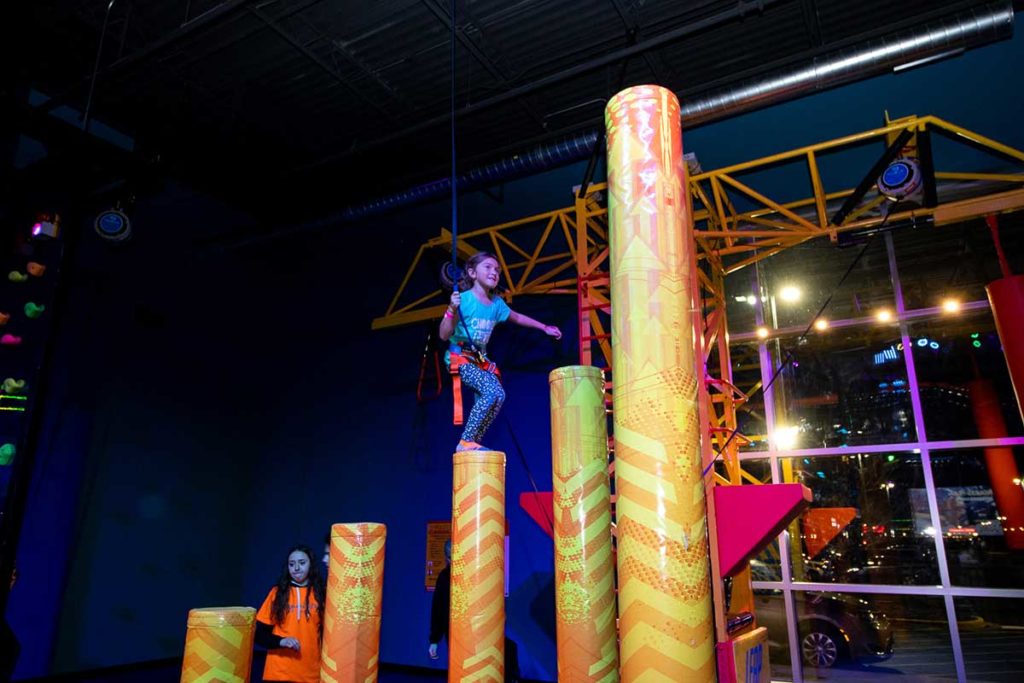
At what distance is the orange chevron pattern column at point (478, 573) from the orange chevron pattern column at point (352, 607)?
1.01ft

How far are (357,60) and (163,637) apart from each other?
24.2 ft

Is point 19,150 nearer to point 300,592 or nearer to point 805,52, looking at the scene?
point 300,592

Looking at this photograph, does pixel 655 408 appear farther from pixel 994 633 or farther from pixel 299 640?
pixel 994 633

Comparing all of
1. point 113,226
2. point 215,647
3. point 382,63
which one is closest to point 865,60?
point 382,63

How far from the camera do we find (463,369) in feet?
15.9

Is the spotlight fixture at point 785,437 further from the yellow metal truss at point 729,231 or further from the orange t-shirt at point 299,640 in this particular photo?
the orange t-shirt at point 299,640

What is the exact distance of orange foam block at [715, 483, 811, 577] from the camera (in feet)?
9.75

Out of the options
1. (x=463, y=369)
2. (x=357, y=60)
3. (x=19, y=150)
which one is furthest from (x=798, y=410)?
(x=19, y=150)

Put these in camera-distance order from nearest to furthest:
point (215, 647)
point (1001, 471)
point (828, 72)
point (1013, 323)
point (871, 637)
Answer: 1. point (215, 647)
2. point (1013, 323)
3. point (828, 72)
4. point (1001, 471)
5. point (871, 637)

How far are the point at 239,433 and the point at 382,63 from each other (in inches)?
223

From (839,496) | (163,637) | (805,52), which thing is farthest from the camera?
(163,637)

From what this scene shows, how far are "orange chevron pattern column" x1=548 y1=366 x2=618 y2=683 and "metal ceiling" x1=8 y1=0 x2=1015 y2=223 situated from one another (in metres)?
4.54

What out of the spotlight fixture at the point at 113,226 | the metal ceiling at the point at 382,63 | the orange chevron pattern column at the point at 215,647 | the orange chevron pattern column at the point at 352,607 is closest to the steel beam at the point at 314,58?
the metal ceiling at the point at 382,63

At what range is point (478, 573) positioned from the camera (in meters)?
2.51
